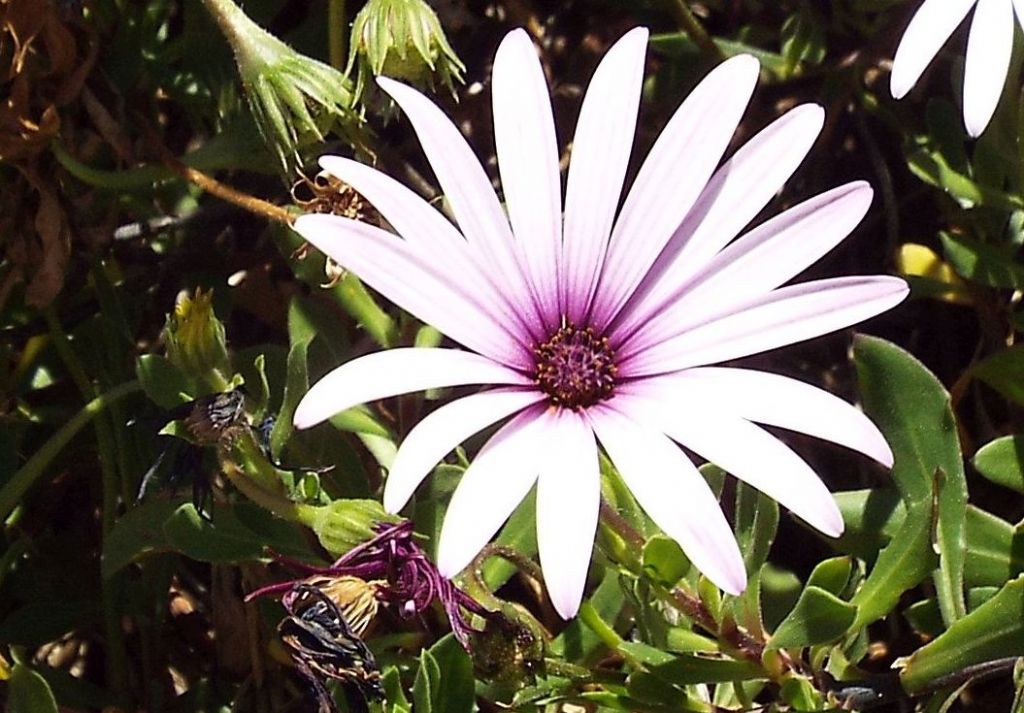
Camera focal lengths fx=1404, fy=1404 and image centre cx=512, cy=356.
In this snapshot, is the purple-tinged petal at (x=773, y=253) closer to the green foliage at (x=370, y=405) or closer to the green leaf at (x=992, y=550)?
the green foliage at (x=370, y=405)

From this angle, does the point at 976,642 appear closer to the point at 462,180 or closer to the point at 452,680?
the point at 452,680

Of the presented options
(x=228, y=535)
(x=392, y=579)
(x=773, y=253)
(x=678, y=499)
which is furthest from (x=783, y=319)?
(x=228, y=535)

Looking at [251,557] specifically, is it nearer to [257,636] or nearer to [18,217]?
[257,636]

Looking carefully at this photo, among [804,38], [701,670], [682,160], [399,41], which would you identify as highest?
[804,38]

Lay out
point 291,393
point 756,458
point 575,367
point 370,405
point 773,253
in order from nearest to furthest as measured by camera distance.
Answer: point 756,458 → point 773,253 → point 575,367 → point 291,393 → point 370,405

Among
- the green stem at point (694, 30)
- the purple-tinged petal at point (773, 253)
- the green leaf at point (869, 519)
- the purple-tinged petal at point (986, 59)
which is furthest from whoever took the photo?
the green stem at point (694, 30)

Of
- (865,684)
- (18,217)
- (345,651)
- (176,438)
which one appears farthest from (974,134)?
(18,217)

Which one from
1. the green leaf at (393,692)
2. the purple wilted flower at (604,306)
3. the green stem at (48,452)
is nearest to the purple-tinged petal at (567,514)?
the purple wilted flower at (604,306)
